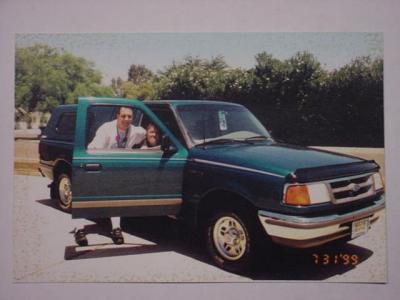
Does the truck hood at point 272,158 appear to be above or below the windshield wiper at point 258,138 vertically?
below

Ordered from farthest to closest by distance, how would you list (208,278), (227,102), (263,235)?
(227,102) → (208,278) → (263,235)

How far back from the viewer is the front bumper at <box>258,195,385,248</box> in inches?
131

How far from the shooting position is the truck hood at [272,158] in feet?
11.5

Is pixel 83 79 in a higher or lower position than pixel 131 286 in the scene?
higher

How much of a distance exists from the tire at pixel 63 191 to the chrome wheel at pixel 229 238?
2230 mm

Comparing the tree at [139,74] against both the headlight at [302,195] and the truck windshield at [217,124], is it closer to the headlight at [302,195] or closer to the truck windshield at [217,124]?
the truck windshield at [217,124]

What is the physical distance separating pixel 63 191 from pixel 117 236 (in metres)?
1.09

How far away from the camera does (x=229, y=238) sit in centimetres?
379

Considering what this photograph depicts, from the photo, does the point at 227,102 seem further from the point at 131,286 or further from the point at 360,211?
the point at 131,286

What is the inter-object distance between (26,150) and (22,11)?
2.01 m

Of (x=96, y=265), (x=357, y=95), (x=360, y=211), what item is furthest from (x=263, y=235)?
(x=357, y=95)

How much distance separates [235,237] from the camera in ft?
12.3
